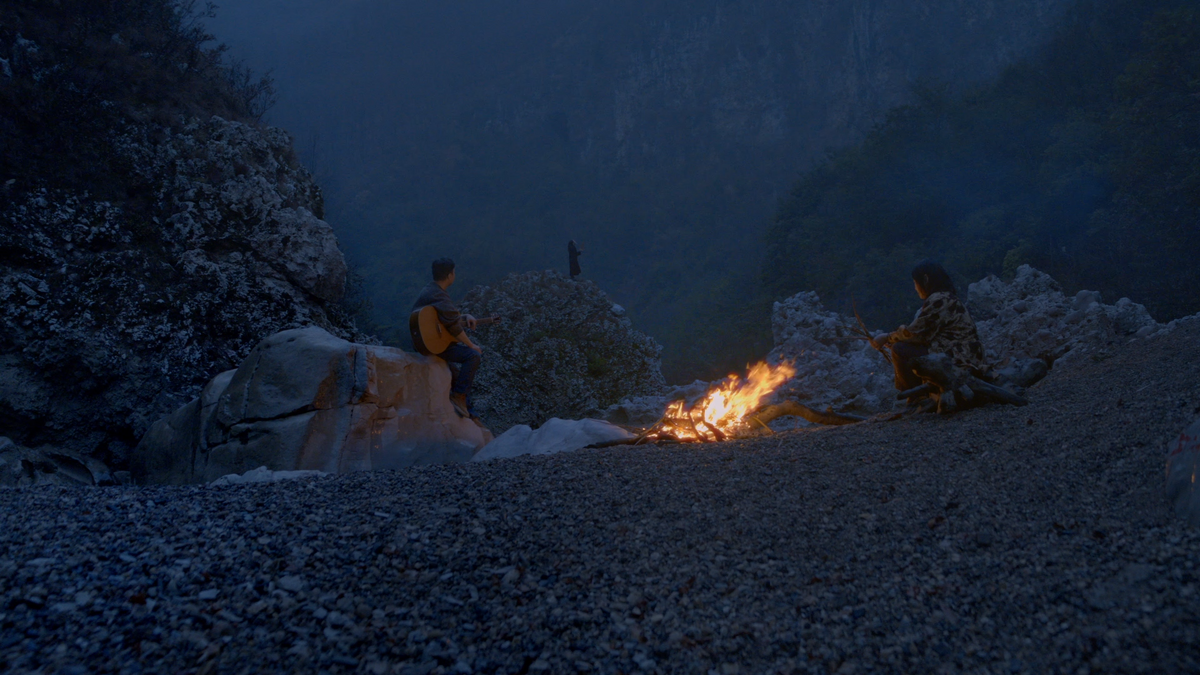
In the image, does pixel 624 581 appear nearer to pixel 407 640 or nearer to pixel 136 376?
pixel 407 640

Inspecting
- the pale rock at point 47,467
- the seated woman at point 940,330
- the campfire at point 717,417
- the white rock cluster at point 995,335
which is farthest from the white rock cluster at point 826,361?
the pale rock at point 47,467

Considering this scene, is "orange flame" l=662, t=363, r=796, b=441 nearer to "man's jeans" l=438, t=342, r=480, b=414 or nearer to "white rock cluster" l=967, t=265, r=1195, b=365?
"man's jeans" l=438, t=342, r=480, b=414

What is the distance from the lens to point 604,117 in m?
59.3

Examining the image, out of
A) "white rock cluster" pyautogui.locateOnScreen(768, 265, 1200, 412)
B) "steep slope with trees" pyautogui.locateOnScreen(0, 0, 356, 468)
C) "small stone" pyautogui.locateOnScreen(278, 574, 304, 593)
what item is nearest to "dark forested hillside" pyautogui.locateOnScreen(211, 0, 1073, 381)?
"white rock cluster" pyautogui.locateOnScreen(768, 265, 1200, 412)

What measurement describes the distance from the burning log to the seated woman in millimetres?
302

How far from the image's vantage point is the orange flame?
5.74 metres

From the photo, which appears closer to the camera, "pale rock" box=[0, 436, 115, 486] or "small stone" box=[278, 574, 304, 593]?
"small stone" box=[278, 574, 304, 593]

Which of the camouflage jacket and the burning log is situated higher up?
the camouflage jacket

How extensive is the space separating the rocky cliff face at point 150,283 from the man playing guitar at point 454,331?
82.2 inches

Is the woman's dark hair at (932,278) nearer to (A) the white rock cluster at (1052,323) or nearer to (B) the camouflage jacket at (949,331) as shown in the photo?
A: (B) the camouflage jacket at (949,331)

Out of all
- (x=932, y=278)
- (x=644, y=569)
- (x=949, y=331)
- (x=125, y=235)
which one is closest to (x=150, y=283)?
(x=125, y=235)

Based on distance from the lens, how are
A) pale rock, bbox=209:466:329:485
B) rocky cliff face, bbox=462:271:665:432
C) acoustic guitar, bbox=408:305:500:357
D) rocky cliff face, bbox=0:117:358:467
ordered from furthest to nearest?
rocky cliff face, bbox=462:271:665:432 → acoustic guitar, bbox=408:305:500:357 → rocky cliff face, bbox=0:117:358:467 → pale rock, bbox=209:466:329:485

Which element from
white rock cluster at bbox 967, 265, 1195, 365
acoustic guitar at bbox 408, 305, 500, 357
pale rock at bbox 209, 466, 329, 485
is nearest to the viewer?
pale rock at bbox 209, 466, 329, 485

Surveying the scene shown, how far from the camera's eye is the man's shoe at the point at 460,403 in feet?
22.7
